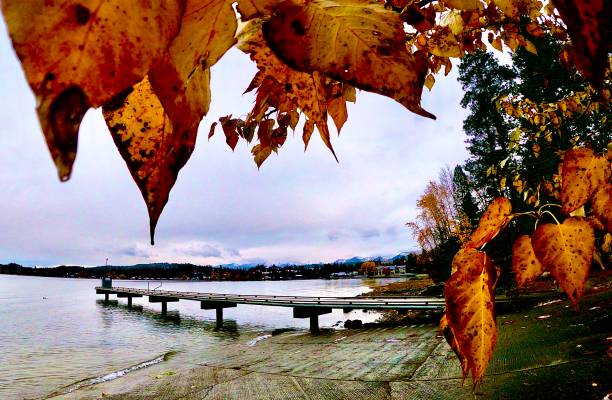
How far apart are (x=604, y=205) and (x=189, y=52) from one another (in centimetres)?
94

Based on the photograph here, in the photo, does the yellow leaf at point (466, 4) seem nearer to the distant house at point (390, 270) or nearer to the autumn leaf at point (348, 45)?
the autumn leaf at point (348, 45)

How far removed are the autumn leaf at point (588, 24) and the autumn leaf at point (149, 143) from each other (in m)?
0.24

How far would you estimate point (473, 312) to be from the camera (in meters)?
0.56

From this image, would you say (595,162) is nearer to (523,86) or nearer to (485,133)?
(523,86)

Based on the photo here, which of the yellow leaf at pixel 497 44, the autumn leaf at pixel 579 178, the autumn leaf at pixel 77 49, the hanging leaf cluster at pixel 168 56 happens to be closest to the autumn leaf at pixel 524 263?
the autumn leaf at pixel 579 178

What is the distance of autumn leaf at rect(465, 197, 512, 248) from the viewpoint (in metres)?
0.77

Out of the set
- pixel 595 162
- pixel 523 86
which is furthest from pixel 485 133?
pixel 595 162

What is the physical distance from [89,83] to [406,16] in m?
0.56

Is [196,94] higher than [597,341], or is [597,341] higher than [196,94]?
[196,94]

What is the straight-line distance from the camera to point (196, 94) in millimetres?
279

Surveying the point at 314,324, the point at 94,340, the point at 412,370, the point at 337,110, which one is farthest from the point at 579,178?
the point at 94,340

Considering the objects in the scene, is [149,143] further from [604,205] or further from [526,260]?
[604,205]

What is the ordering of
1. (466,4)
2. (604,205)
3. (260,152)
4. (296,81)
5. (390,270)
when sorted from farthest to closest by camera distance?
(390,270), (260,152), (604,205), (296,81), (466,4)

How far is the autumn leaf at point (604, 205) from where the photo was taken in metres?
0.83
